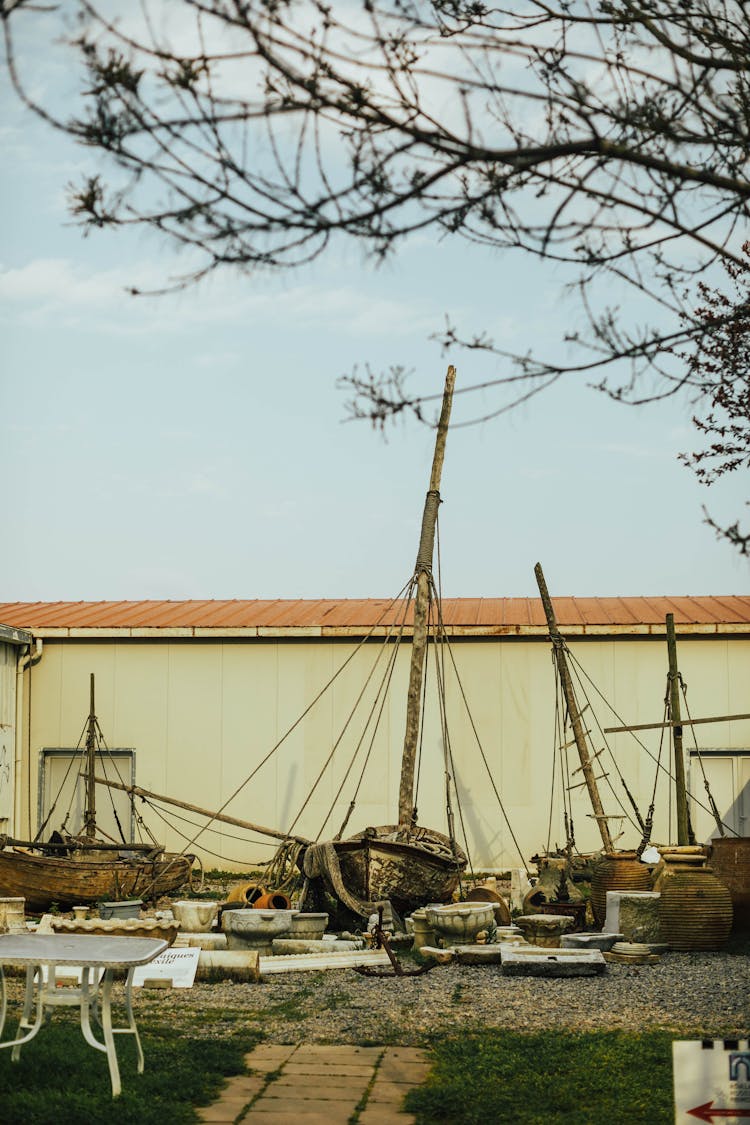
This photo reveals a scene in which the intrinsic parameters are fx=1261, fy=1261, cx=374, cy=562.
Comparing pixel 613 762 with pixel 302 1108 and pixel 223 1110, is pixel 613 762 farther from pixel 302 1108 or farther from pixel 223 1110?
pixel 223 1110

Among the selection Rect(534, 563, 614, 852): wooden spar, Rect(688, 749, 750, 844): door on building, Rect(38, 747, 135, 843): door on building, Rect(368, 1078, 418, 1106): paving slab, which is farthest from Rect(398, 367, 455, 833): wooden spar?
Rect(368, 1078, 418, 1106): paving slab

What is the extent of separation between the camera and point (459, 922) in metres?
12.0

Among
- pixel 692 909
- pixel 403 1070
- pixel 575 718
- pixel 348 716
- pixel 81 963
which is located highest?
pixel 575 718

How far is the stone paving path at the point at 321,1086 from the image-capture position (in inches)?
243

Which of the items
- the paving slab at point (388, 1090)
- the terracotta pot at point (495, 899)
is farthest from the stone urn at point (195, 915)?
the paving slab at point (388, 1090)

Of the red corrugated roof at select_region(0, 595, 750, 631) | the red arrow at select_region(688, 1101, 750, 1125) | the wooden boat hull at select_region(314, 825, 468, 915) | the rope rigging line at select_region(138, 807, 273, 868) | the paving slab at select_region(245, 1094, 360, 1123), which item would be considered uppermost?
the red corrugated roof at select_region(0, 595, 750, 631)

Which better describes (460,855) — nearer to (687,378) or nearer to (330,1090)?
(330,1090)

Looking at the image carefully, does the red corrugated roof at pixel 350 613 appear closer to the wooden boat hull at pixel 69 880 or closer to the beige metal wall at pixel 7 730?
the beige metal wall at pixel 7 730

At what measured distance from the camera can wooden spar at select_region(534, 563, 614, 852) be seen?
645 inches

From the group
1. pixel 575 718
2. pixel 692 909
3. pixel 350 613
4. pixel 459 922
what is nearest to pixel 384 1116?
pixel 459 922

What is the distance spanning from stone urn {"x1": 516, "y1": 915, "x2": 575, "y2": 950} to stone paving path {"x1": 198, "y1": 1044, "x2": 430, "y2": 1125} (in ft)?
14.0

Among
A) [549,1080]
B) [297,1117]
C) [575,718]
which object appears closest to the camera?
[297,1117]

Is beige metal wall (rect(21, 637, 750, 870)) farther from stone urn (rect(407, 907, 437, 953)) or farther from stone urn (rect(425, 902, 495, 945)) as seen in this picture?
stone urn (rect(425, 902, 495, 945))

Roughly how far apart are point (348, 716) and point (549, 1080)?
12681 millimetres
